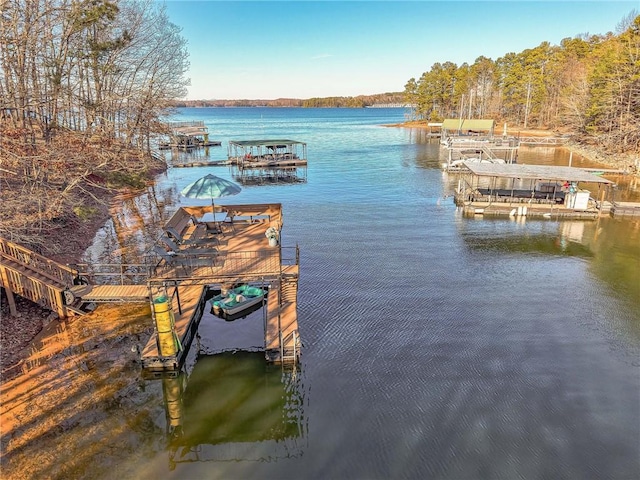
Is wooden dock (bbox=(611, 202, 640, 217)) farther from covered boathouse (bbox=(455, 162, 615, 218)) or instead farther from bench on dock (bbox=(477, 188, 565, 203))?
bench on dock (bbox=(477, 188, 565, 203))

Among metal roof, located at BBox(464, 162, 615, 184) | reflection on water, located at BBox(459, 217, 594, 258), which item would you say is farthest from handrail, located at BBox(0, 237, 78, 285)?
metal roof, located at BBox(464, 162, 615, 184)

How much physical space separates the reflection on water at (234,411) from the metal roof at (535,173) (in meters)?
22.4

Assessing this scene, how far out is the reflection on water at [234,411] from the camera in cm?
920

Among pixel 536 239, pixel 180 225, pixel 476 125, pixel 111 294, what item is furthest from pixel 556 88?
pixel 111 294

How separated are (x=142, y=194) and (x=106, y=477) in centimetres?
2766

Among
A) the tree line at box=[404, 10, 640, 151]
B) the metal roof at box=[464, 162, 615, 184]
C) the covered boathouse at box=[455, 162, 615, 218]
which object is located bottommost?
the covered boathouse at box=[455, 162, 615, 218]

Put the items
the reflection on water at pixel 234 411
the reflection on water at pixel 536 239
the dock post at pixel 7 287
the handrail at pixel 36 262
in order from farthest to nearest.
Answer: the reflection on water at pixel 536 239 < the handrail at pixel 36 262 < the dock post at pixel 7 287 < the reflection on water at pixel 234 411

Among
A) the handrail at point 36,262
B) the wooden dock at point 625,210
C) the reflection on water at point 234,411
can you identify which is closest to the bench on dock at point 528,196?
the wooden dock at point 625,210

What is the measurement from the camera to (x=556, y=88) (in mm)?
81438

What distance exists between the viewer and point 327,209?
2936 cm

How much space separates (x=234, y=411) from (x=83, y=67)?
89.2 feet

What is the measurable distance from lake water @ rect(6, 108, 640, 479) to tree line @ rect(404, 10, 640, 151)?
35.2 metres

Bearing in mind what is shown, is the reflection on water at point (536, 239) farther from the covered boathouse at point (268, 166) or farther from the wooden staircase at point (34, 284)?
the covered boathouse at point (268, 166)

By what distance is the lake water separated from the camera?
8.88 m
